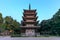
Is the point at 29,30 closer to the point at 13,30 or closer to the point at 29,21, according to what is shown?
the point at 29,21

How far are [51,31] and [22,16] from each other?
34.5ft

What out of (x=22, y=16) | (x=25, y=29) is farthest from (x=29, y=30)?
(x=22, y=16)

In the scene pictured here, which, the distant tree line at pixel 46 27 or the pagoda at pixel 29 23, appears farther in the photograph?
the pagoda at pixel 29 23

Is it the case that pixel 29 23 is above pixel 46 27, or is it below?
above

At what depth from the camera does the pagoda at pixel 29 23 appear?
48.6m

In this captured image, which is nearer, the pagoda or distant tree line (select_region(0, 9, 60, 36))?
distant tree line (select_region(0, 9, 60, 36))

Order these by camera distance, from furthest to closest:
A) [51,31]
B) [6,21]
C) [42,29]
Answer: [6,21] < [42,29] < [51,31]

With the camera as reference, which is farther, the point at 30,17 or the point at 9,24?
the point at 9,24

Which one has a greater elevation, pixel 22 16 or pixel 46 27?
pixel 22 16

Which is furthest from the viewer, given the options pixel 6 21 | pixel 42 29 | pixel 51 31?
pixel 6 21

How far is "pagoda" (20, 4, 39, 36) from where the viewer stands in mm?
48588

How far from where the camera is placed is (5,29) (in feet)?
176

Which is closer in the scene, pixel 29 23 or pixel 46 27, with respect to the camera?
pixel 29 23

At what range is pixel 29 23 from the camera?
1964 inches
